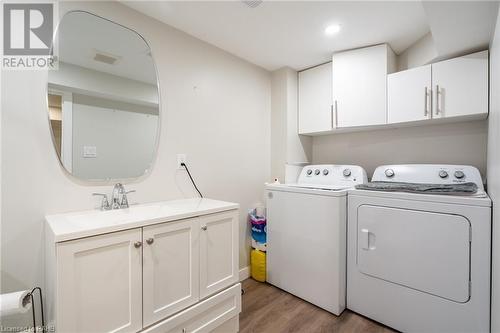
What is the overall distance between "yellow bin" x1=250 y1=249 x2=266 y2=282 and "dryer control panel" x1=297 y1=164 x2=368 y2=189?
2.88 ft

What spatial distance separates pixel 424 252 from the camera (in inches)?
59.9

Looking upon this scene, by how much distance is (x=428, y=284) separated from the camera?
1509 millimetres

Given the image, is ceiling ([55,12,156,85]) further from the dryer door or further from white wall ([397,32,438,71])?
white wall ([397,32,438,71])

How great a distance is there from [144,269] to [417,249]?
1735 mm

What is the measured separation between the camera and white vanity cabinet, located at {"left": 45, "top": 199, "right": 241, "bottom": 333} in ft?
3.27

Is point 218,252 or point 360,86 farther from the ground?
point 360,86

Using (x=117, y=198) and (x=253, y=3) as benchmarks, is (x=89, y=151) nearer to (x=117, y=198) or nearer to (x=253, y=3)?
(x=117, y=198)

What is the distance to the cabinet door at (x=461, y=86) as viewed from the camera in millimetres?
1595

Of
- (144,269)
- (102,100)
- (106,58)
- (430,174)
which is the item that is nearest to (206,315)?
(144,269)

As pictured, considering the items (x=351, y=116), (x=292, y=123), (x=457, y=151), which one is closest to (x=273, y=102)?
(x=292, y=123)

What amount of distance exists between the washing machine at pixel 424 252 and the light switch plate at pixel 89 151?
1.90 metres

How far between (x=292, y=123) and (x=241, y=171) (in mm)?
835

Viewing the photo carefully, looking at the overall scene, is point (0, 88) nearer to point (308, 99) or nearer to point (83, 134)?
point (83, 134)

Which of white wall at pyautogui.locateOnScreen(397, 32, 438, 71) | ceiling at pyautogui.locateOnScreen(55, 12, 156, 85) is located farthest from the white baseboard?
white wall at pyautogui.locateOnScreen(397, 32, 438, 71)
